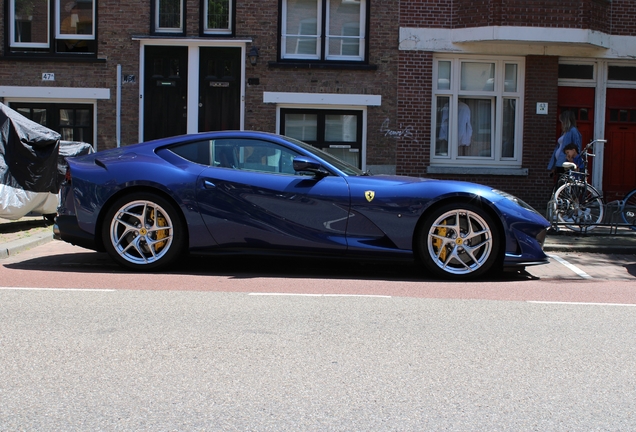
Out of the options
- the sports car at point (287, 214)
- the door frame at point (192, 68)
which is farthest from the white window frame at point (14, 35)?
the sports car at point (287, 214)

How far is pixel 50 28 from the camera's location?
1631 centimetres

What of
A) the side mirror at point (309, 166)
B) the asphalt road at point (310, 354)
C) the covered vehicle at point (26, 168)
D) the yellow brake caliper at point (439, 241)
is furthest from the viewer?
the covered vehicle at point (26, 168)

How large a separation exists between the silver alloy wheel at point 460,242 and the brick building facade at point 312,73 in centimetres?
891

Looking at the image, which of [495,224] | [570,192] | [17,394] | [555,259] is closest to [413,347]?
[17,394]

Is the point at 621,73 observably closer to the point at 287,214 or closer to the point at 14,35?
the point at 287,214

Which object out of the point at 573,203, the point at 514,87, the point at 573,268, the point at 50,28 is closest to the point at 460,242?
the point at 573,268

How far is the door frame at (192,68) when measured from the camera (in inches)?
633

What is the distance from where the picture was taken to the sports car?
24.3 feet

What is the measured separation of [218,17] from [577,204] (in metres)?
8.53

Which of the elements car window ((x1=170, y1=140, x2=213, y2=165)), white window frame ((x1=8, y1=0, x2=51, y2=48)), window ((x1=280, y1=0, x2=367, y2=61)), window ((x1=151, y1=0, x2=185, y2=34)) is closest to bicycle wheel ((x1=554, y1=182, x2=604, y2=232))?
window ((x1=280, y1=0, x2=367, y2=61))

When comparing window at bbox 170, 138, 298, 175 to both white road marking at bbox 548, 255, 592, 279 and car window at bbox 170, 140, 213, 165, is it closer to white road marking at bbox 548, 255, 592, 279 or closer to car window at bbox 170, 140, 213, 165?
car window at bbox 170, 140, 213, 165

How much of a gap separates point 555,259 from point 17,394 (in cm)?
722

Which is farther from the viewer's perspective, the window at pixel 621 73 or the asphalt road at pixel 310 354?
the window at pixel 621 73

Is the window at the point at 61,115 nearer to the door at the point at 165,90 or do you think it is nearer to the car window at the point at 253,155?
the door at the point at 165,90
